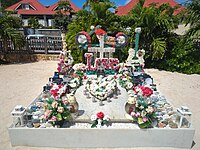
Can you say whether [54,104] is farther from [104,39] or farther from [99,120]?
[104,39]

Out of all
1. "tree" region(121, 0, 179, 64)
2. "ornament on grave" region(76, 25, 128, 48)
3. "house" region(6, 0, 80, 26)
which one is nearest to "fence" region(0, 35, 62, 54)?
"tree" region(121, 0, 179, 64)

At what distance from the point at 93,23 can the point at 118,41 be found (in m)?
2.58

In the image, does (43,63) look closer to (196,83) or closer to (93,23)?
(93,23)

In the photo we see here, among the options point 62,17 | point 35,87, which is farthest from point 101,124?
point 62,17

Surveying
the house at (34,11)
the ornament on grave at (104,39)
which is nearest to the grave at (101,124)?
the ornament on grave at (104,39)

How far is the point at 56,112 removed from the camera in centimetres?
338

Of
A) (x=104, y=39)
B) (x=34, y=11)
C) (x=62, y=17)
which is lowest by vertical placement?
(x=104, y=39)

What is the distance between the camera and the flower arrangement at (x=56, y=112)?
3299 mm

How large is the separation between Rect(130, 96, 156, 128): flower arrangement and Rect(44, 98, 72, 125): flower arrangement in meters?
1.31

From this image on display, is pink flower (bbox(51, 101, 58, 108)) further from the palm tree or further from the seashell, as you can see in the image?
the palm tree

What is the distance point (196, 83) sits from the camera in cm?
668

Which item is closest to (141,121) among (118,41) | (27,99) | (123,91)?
(123,91)

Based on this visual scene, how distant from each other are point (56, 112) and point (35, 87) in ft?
10.3

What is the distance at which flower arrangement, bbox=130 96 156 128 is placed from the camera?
10.7 ft
